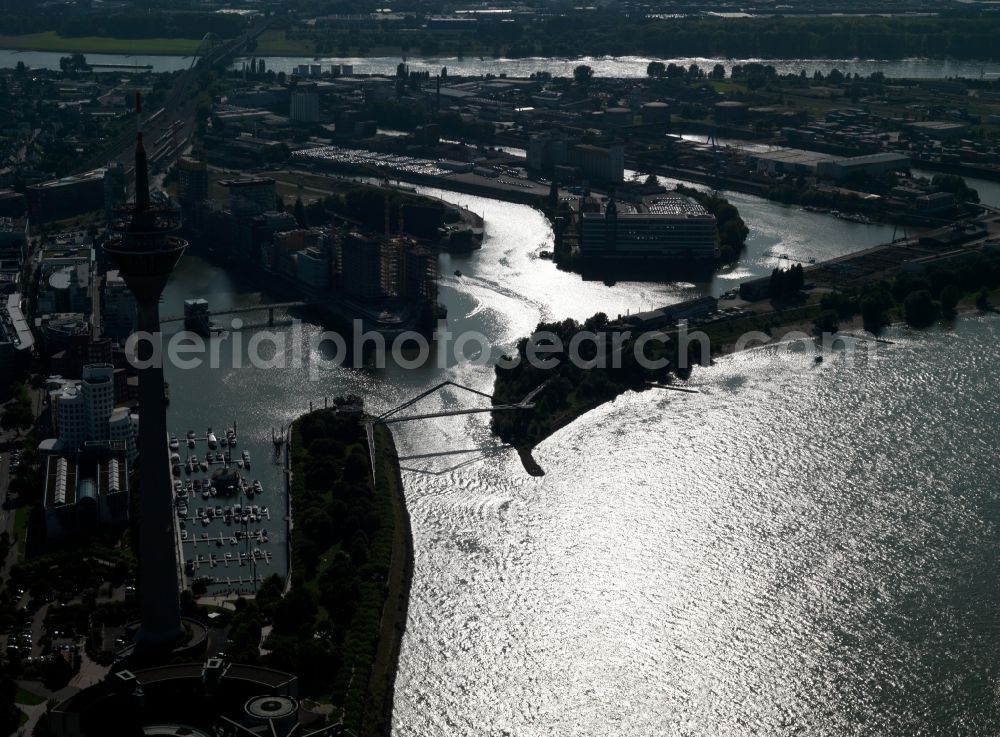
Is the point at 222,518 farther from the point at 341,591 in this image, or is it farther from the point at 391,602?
the point at 391,602

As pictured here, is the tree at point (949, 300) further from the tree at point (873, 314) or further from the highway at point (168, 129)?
the highway at point (168, 129)

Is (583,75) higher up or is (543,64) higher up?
(583,75)

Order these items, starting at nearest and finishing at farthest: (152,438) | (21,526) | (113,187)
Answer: (152,438)
(21,526)
(113,187)

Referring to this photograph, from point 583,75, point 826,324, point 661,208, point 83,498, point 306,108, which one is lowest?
point 83,498

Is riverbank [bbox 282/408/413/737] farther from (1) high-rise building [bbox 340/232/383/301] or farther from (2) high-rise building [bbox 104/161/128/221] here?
(2) high-rise building [bbox 104/161/128/221]

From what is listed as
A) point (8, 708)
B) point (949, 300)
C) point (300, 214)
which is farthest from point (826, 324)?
point (8, 708)

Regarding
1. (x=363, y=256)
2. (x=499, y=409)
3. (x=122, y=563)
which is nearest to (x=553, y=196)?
(x=363, y=256)

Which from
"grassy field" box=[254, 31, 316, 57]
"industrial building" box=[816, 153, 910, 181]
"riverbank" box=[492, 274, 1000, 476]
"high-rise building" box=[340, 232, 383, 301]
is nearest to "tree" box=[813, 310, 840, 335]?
"riverbank" box=[492, 274, 1000, 476]

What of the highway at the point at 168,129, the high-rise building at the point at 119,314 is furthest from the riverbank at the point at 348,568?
the highway at the point at 168,129
